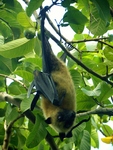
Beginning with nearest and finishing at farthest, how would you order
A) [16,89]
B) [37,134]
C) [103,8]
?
[103,8], [37,134], [16,89]

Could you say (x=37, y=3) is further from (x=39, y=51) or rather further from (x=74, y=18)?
(x=39, y=51)

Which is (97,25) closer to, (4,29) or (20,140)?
(4,29)

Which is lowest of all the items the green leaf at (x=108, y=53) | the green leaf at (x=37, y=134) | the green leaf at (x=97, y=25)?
the green leaf at (x=37, y=134)

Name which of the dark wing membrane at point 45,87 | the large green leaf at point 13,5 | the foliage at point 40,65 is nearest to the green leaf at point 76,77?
the foliage at point 40,65

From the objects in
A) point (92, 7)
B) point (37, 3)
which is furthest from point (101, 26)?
point (37, 3)

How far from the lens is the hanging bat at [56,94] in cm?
246

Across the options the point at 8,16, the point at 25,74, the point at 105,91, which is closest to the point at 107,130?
the point at 105,91

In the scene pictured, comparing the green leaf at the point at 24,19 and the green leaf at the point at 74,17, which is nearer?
the green leaf at the point at 74,17

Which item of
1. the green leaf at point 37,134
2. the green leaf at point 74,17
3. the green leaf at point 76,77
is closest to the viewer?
the green leaf at point 74,17

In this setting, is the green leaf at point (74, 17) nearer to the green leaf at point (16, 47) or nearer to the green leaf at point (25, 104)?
the green leaf at point (16, 47)

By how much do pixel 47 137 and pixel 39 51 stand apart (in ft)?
2.38

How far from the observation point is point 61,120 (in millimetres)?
→ 2516

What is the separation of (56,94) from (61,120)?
0.20 meters

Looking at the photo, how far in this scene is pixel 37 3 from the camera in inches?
76.3
